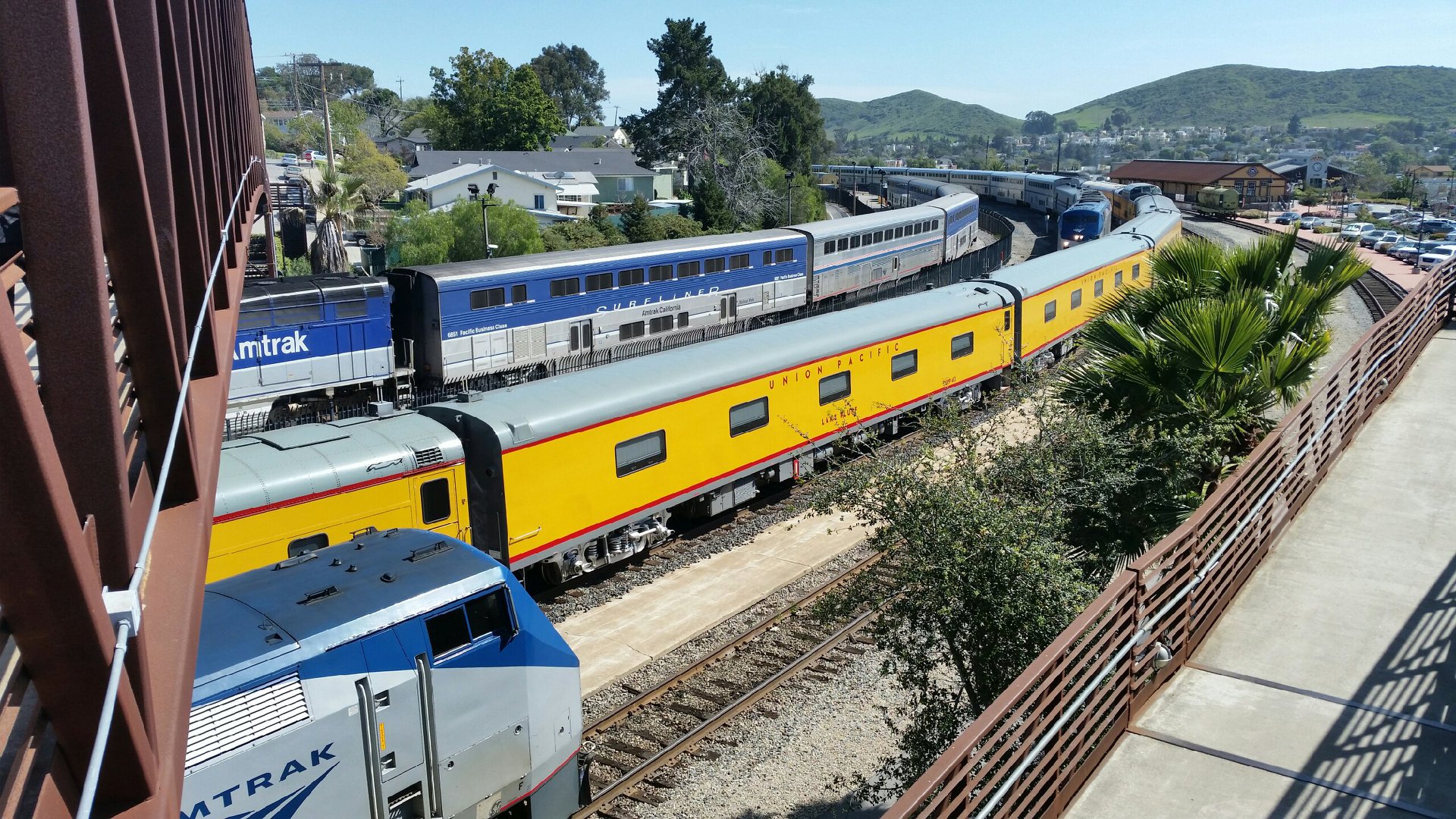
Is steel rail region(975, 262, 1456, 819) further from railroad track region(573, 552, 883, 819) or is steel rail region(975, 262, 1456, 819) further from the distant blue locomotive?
the distant blue locomotive

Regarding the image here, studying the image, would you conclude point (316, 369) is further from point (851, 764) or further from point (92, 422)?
point (92, 422)

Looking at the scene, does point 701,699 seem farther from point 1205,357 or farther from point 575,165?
point 575,165

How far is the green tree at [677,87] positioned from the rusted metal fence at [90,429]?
82727 mm

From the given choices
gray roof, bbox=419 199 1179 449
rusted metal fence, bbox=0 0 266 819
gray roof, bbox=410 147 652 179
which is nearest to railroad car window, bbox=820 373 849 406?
gray roof, bbox=419 199 1179 449

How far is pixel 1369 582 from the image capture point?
339 inches

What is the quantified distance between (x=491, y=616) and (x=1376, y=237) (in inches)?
2555

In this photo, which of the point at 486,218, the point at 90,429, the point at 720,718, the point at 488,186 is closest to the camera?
the point at 90,429

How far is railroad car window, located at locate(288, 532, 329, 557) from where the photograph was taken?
12398 mm

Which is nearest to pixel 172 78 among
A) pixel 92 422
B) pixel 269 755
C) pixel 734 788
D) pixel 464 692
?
pixel 92 422

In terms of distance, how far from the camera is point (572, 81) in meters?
175

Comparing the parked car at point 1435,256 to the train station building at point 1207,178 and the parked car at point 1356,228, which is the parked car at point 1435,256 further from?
the train station building at point 1207,178

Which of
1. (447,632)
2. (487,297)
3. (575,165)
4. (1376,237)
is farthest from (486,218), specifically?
(1376,237)

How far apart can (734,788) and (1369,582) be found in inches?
247

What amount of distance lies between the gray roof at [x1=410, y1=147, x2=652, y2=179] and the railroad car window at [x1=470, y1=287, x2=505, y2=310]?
51067 millimetres
